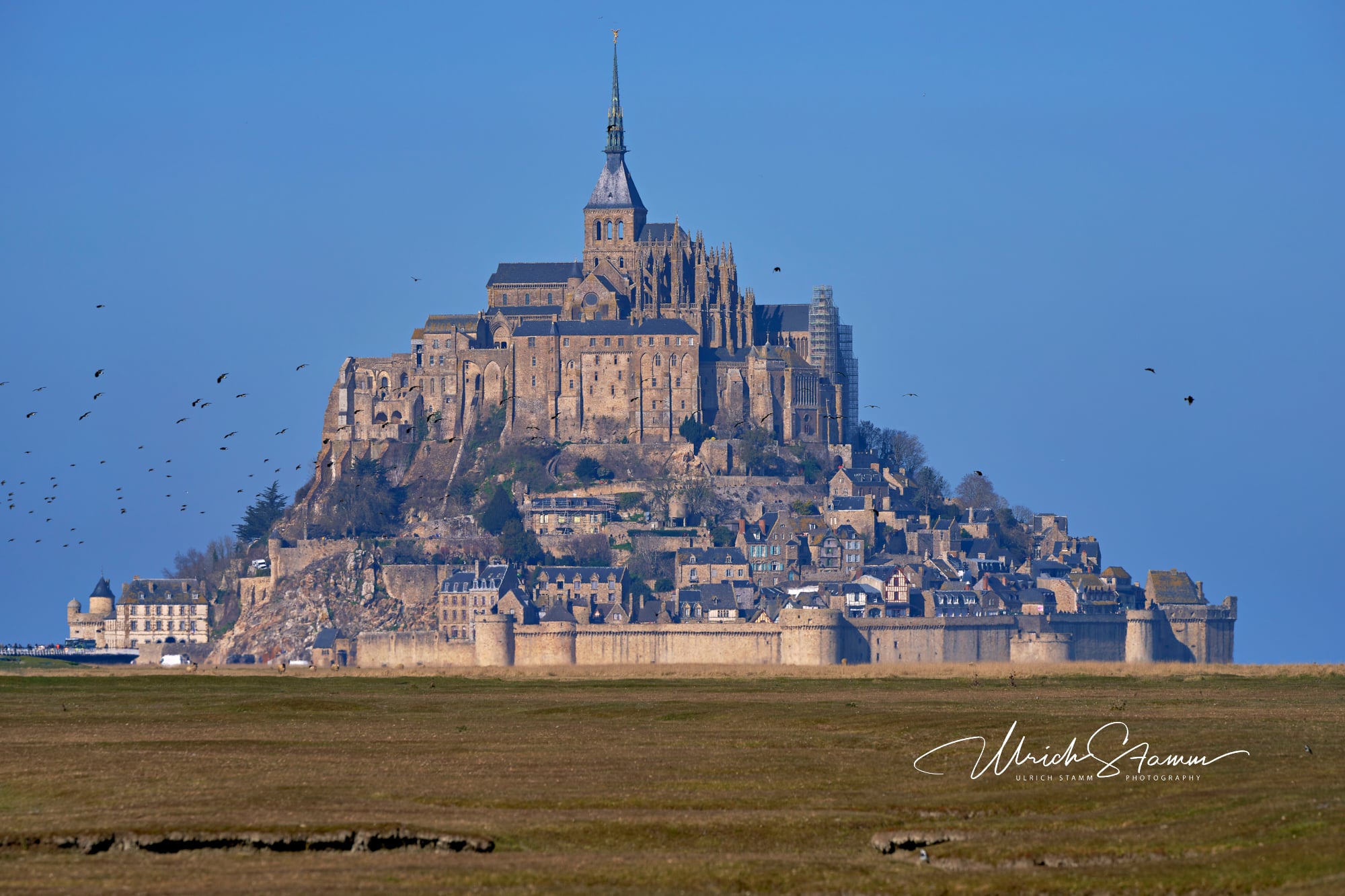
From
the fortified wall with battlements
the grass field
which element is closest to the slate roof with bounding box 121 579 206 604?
the fortified wall with battlements

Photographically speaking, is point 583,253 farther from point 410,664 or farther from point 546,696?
point 546,696

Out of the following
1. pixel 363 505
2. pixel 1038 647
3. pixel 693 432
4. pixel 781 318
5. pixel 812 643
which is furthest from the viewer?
pixel 781 318

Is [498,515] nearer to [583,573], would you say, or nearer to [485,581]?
[485,581]

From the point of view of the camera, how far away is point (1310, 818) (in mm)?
29484

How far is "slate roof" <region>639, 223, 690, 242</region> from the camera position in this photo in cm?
15662

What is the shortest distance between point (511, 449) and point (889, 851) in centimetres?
11801

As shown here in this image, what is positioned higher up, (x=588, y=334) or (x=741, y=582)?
(x=588, y=334)

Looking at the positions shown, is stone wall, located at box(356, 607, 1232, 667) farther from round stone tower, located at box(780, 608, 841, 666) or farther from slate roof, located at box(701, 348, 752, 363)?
slate roof, located at box(701, 348, 752, 363)

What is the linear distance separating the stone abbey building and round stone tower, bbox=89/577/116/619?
66.3 ft

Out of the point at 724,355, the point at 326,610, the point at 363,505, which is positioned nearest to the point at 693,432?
the point at 724,355

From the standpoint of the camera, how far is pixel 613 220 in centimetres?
15850

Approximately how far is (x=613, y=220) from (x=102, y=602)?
47.9 metres

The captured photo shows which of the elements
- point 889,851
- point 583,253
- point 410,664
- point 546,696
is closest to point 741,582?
point 410,664

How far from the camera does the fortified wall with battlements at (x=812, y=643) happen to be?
119812 mm
